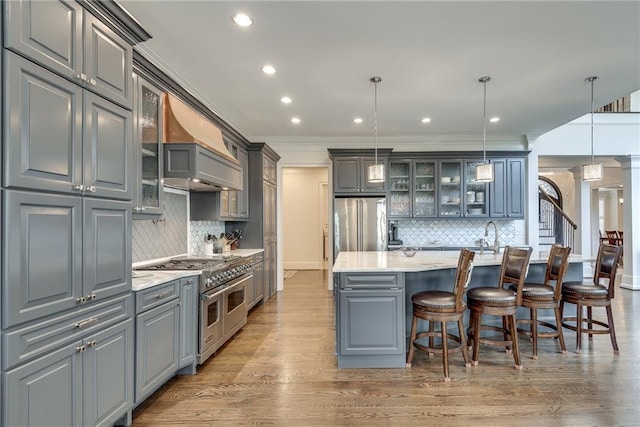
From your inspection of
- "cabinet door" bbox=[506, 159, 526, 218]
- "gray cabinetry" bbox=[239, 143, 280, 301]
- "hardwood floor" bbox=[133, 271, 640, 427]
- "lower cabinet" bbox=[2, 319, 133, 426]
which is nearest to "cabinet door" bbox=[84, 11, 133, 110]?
"lower cabinet" bbox=[2, 319, 133, 426]

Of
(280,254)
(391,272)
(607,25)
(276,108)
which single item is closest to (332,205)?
(280,254)

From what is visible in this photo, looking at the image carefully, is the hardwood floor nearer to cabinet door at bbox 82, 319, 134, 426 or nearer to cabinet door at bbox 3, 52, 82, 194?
cabinet door at bbox 82, 319, 134, 426

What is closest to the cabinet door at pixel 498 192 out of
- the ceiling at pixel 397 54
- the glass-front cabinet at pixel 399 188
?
the ceiling at pixel 397 54

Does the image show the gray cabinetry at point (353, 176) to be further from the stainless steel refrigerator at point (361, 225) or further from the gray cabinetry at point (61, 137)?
the gray cabinetry at point (61, 137)

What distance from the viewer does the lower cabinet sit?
4.94 feet

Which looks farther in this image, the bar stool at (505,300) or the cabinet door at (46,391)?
the bar stool at (505,300)

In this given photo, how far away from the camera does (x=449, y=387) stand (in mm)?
2740

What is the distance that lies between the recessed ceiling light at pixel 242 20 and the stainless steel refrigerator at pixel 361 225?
3.69m

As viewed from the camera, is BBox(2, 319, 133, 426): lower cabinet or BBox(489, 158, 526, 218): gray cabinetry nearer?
BBox(2, 319, 133, 426): lower cabinet

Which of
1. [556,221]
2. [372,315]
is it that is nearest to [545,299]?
[372,315]

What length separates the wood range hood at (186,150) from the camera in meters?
3.09

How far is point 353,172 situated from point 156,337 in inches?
168

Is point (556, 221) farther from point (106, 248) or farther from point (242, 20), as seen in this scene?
point (106, 248)

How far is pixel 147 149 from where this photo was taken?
9.29 feet
